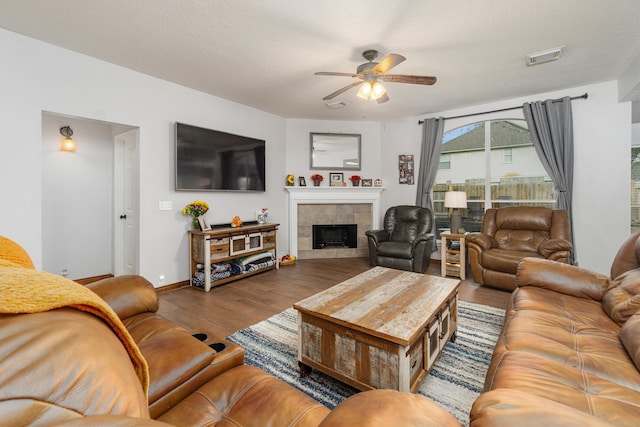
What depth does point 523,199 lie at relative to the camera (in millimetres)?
4363

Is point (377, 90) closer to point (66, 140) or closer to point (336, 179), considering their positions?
point (336, 179)

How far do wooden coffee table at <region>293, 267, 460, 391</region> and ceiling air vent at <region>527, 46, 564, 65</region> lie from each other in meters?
2.74

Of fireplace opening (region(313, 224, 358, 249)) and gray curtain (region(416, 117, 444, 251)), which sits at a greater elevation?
gray curtain (region(416, 117, 444, 251))

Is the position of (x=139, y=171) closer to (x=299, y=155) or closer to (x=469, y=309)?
(x=299, y=155)

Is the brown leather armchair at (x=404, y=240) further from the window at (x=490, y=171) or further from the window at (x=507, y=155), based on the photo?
the window at (x=507, y=155)


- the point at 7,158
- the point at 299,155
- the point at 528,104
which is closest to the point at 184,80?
the point at 7,158

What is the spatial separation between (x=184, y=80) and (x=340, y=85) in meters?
2.02

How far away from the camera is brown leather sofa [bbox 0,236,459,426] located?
39 cm

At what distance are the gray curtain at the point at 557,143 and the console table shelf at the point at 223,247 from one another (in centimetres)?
430

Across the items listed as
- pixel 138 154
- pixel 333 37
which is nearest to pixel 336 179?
pixel 333 37

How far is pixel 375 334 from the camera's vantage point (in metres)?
1.44

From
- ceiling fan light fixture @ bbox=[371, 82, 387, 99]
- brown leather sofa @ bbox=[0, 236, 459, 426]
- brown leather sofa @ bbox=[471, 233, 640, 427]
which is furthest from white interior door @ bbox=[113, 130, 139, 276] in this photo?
brown leather sofa @ bbox=[471, 233, 640, 427]

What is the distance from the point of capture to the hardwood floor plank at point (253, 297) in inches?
105

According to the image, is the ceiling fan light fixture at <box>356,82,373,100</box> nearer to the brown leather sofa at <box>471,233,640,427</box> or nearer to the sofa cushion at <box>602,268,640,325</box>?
the brown leather sofa at <box>471,233,640,427</box>
